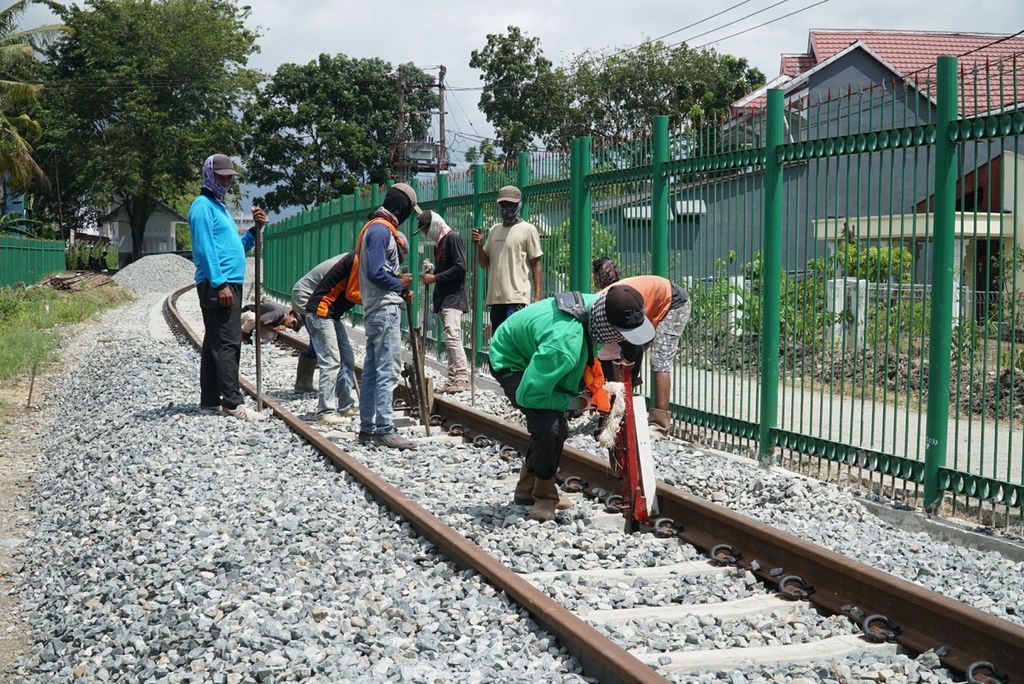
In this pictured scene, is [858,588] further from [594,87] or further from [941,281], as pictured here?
[594,87]

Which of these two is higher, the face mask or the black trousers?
the face mask

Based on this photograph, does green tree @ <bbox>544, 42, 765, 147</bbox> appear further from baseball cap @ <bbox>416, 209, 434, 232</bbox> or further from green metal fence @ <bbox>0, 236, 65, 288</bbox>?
baseball cap @ <bbox>416, 209, 434, 232</bbox>

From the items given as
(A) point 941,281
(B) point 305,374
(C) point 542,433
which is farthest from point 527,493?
(B) point 305,374

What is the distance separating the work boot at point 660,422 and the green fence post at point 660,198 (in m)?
1.17

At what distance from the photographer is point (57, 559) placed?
657 cm

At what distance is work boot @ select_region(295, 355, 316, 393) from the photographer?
12.4m

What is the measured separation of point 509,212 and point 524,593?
6.99 meters

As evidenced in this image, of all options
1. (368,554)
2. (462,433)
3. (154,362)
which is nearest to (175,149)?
(154,362)

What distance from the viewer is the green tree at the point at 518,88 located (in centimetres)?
5315

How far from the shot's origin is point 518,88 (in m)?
53.5

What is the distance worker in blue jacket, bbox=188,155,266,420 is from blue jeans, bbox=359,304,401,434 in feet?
4.71

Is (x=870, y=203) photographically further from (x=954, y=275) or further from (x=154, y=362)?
(x=154, y=362)

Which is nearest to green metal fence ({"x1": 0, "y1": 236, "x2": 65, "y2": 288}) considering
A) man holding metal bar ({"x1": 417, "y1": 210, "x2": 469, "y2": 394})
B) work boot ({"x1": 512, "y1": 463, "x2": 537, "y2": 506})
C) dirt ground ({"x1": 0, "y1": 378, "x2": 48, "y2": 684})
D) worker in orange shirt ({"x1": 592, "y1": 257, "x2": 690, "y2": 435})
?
dirt ground ({"x1": 0, "y1": 378, "x2": 48, "y2": 684})

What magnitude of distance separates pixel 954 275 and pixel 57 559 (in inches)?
215
